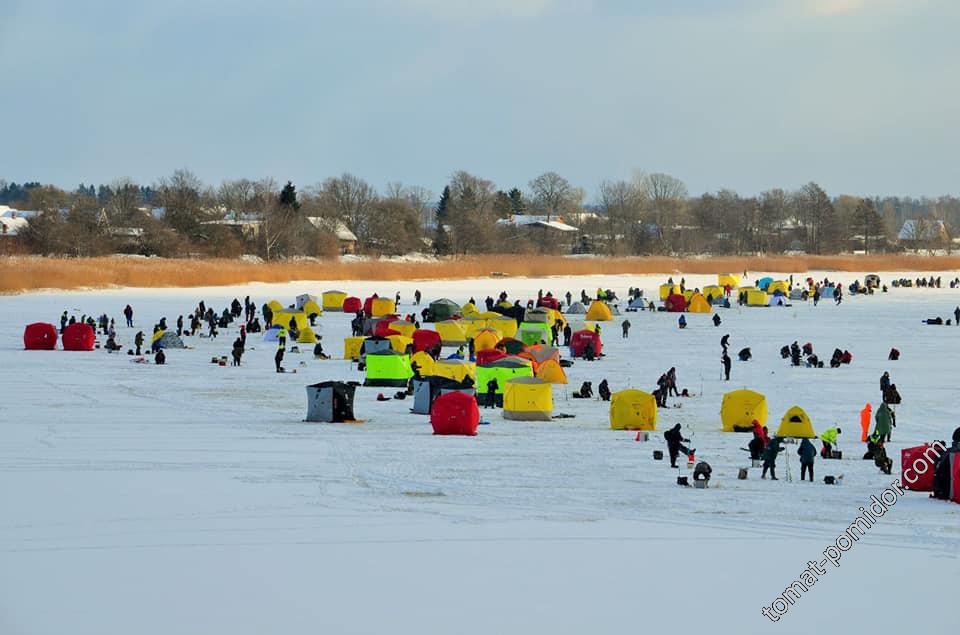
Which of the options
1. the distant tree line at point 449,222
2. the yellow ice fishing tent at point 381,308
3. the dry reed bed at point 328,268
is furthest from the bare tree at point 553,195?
the yellow ice fishing tent at point 381,308

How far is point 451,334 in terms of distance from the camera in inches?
1426

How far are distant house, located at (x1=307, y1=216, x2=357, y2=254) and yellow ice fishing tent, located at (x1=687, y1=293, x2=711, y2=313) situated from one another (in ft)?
169

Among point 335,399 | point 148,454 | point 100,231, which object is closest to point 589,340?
point 335,399

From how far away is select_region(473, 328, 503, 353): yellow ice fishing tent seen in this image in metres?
32.9

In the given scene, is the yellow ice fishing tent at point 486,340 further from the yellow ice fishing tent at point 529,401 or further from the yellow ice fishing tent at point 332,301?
the yellow ice fishing tent at point 332,301

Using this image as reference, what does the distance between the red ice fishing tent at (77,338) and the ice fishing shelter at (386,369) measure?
10.0m

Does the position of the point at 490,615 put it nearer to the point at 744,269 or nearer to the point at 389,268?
the point at 389,268

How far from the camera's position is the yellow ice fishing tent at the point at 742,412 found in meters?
20.3

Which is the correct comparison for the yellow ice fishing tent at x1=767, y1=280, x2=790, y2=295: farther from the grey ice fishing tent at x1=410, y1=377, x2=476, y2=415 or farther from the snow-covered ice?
the grey ice fishing tent at x1=410, y1=377, x2=476, y2=415

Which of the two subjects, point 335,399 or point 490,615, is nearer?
point 490,615

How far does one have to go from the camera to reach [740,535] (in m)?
12.1

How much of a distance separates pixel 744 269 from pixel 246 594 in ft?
264

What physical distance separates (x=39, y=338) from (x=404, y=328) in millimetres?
10310

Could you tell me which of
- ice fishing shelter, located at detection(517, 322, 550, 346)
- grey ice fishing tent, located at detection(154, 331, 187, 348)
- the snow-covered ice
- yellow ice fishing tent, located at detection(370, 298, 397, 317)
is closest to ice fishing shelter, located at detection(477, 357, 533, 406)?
the snow-covered ice
